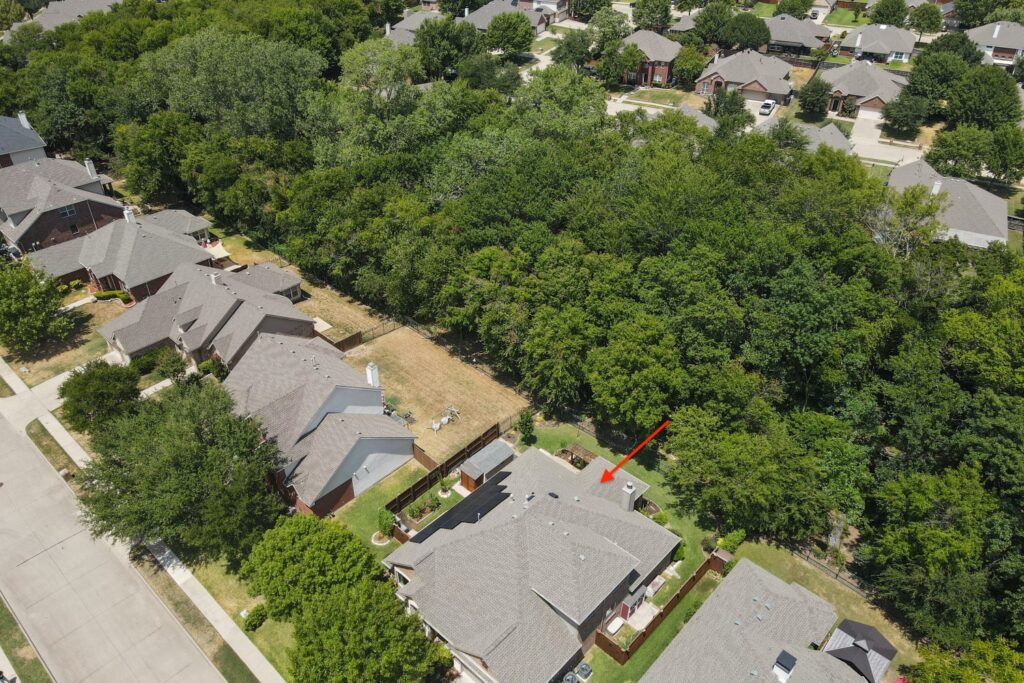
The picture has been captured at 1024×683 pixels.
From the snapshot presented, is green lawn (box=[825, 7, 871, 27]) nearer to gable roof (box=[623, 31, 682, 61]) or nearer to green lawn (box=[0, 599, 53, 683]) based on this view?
gable roof (box=[623, 31, 682, 61])

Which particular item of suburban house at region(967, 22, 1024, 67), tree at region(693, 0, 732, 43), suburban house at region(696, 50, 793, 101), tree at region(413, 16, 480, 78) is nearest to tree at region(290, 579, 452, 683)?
suburban house at region(696, 50, 793, 101)

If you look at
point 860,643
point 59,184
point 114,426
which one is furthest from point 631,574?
point 59,184

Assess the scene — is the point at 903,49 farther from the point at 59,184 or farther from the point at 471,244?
the point at 59,184

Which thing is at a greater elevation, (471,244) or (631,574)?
(471,244)

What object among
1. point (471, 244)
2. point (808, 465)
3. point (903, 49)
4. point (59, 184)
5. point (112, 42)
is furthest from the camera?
point (903, 49)

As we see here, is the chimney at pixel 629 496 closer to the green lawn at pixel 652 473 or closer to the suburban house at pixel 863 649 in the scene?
the green lawn at pixel 652 473

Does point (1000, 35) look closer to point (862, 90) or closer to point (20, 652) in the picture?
point (862, 90)
